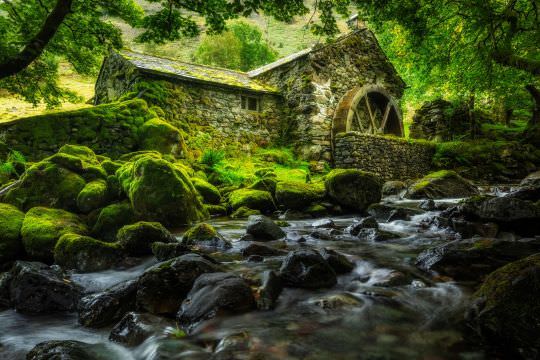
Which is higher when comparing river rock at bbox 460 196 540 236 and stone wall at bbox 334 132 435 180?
stone wall at bbox 334 132 435 180

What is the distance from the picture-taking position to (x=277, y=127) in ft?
48.9

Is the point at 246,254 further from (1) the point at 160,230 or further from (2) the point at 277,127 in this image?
(2) the point at 277,127

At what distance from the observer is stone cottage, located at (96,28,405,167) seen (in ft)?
41.9

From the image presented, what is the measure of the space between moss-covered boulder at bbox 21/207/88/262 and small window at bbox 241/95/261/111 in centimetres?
991

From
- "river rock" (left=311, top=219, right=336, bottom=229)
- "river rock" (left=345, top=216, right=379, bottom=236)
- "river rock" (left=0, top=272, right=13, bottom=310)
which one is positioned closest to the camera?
"river rock" (left=0, top=272, right=13, bottom=310)

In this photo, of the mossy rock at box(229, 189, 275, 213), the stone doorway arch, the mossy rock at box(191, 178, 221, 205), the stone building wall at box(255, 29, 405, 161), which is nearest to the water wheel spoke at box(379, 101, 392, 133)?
the stone doorway arch

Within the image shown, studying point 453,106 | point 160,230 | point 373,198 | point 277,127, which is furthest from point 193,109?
point 453,106

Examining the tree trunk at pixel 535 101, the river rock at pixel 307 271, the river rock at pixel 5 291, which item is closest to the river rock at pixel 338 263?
the river rock at pixel 307 271

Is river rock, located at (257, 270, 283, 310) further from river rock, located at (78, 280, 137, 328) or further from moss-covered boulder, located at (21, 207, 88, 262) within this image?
moss-covered boulder, located at (21, 207, 88, 262)

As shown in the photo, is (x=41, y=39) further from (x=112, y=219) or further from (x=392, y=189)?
(x=392, y=189)

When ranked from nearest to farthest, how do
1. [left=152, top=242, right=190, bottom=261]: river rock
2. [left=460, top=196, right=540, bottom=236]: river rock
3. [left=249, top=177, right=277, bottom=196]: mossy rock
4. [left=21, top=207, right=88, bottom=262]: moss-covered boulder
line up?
[left=152, top=242, right=190, bottom=261]: river rock < [left=21, top=207, right=88, bottom=262]: moss-covered boulder < [left=460, top=196, right=540, bottom=236]: river rock < [left=249, top=177, right=277, bottom=196]: mossy rock

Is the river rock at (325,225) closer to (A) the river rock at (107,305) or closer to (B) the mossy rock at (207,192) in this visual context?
(B) the mossy rock at (207,192)

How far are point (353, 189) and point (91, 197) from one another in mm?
5700

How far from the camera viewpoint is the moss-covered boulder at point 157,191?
5930 mm
